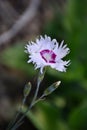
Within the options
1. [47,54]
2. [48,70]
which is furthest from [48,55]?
[48,70]

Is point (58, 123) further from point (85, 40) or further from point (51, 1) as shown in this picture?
point (51, 1)

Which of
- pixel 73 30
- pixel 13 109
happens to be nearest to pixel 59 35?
pixel 73 30

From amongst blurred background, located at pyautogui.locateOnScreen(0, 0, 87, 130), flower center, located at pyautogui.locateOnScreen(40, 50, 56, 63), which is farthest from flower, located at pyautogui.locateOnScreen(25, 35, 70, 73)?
blurred background, located at pyautogui.locateOnScreen(0, 0, 87, 130)

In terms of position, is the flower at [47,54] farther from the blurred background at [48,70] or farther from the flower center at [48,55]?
the blurred background at [48,70]

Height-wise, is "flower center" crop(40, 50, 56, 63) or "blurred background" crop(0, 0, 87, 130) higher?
"blurred background" crop(0, 0, 87, 130)

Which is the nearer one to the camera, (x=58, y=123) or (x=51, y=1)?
(x=58, y=123)

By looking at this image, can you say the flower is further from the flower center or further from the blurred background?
the blurred background
